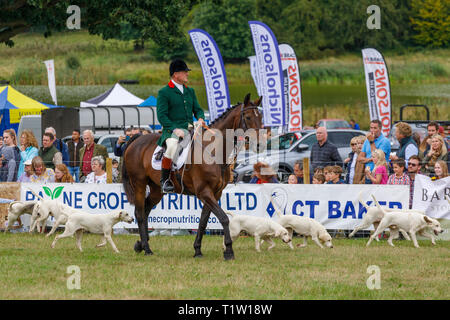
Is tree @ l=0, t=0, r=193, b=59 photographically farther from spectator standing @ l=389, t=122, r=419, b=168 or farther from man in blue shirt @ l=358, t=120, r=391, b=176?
spectator standing @ l=389, t=122, r=419, b=168

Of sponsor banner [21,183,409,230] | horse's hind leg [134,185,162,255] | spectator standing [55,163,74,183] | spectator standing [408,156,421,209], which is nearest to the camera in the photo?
horse's hind leg [134,185,162,255]

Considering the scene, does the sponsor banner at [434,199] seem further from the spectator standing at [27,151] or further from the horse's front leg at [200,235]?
the spectator standing at [27,151]

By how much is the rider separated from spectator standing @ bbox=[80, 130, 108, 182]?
16.1 ft

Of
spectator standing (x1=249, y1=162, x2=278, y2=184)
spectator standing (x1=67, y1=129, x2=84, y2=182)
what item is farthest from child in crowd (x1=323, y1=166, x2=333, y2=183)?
spectator standing (x1=67, y1=129, x2=84, y2=182)

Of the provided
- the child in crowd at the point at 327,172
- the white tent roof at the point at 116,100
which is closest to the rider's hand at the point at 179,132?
the child in crowd at the point at 327,172

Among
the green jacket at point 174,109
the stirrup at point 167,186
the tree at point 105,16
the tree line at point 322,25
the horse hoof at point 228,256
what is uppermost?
the tree line at point 322,25

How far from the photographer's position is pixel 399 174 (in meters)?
14.5

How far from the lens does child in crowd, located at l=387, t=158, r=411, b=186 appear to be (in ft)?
47.3

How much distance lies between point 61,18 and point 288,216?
18.7 meters

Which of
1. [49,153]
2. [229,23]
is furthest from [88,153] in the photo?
[229,23]

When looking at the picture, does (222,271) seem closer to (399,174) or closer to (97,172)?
(399,174)

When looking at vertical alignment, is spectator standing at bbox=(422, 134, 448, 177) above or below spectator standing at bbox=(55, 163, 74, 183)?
above

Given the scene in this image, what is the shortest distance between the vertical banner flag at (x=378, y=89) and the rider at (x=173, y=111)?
1379 centimetres

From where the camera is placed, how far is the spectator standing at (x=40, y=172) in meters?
16.2
